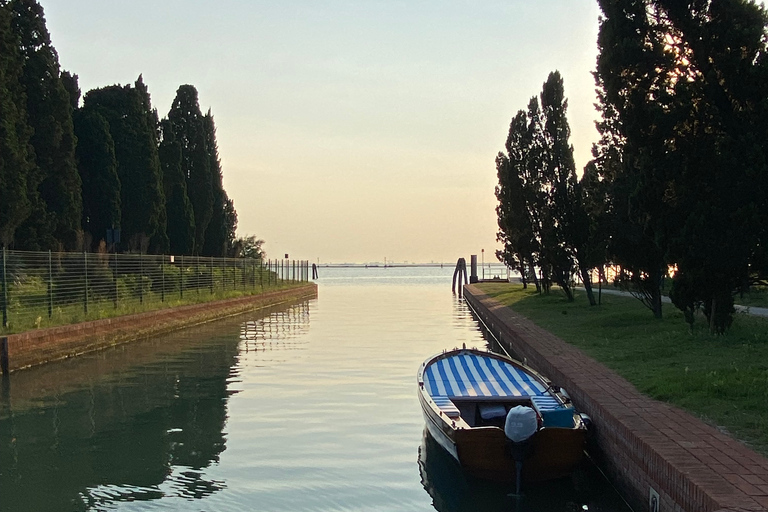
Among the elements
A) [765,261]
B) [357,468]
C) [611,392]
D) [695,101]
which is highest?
[695,101]

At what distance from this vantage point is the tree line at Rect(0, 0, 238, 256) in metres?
23.9

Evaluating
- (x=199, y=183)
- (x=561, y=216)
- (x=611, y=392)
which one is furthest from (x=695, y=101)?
(x=199, y=183)

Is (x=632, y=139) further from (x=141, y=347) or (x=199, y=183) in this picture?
(x=199, y=183)

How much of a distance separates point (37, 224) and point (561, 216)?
54.6 ft

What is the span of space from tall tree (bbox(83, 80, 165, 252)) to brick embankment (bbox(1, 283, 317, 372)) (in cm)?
550

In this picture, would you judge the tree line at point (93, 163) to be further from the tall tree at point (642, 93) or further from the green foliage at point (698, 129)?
the green foliage at point (698, 129)

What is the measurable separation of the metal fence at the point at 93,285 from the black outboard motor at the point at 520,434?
12445 mm

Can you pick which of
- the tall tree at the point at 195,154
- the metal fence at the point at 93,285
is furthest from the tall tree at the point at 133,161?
the tall tree at the point at 195,154

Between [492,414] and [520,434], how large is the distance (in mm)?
1745

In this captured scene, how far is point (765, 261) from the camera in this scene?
11656 millimetres

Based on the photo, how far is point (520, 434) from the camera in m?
7.70

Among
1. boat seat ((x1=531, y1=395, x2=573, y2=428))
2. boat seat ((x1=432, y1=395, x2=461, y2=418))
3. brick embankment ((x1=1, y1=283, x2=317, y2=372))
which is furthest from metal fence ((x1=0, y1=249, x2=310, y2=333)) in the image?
boat seat ((x1=531, y1=395, x2=573, y2=428))

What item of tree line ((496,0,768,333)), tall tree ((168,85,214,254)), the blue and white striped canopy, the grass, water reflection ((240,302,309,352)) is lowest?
water reflection ((240,302,309,352))

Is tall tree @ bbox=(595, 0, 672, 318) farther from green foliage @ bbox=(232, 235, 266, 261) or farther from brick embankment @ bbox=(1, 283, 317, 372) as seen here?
green foliage @ bbox=(232, 235, 266, 261)
